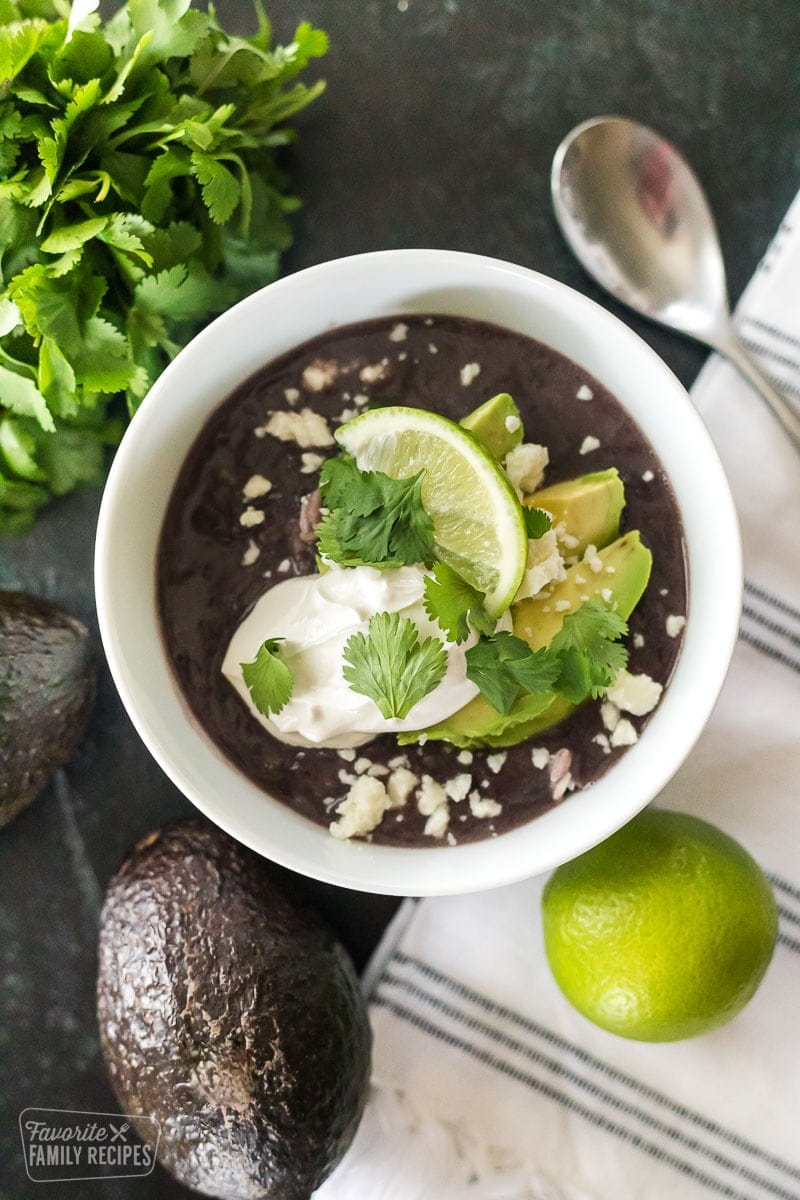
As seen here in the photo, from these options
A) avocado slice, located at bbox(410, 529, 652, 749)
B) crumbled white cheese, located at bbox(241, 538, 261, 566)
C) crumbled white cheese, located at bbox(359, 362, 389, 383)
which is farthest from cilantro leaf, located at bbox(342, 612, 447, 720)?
crumbled white cheese, located at bbox(359, 362, 389, 383)

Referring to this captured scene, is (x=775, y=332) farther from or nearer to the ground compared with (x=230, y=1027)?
farther from the ground

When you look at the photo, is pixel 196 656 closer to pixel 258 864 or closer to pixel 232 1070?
pixel 258 864

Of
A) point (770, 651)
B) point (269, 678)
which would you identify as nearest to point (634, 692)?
point (770, 651)

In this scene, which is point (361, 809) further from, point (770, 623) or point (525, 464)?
point (770, 623)

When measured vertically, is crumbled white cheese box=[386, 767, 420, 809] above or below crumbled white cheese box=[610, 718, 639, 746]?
below

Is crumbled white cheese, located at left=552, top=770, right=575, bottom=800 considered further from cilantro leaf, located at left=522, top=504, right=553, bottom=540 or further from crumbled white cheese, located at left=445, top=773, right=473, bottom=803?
cilantro leaf, located at left=522, top=504, right=553, bottom=540

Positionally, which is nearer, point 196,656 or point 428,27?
point 196,656

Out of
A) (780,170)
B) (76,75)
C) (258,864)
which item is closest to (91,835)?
(258,864)

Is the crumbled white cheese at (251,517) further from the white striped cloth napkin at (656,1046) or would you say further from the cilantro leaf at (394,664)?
the white striped cloth napkin at (656,1046)
